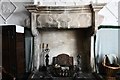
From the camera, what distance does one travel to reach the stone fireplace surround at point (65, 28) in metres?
2.92

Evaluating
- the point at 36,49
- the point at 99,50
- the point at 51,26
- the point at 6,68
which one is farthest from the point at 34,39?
the point at 99,50

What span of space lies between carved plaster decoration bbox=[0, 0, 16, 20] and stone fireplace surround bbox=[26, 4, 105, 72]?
476mm

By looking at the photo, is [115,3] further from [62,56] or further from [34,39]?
[34,39]

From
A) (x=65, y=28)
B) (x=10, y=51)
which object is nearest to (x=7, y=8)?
(x=10, y=51)

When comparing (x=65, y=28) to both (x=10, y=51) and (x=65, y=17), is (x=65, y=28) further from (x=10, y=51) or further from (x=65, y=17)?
(x=10, y=51)

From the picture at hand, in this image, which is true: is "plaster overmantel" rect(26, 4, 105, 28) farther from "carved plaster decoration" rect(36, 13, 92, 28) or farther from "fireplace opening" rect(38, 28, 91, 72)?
"fireplace opening" rect(38, 28, 91, 72)

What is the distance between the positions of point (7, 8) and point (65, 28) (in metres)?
0.99

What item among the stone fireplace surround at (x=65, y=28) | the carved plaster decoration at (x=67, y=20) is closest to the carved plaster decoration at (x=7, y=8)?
the stone fireplace surround at (x=65, y=28)

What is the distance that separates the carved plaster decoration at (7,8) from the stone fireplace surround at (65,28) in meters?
0.48

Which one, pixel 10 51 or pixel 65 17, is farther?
pixel 65 17

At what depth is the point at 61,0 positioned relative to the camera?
3.24m

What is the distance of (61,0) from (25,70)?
4.03 feet

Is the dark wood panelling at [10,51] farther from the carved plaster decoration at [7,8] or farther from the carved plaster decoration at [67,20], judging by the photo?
the carved plaster decoration at [7,8]

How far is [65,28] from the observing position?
310cm
